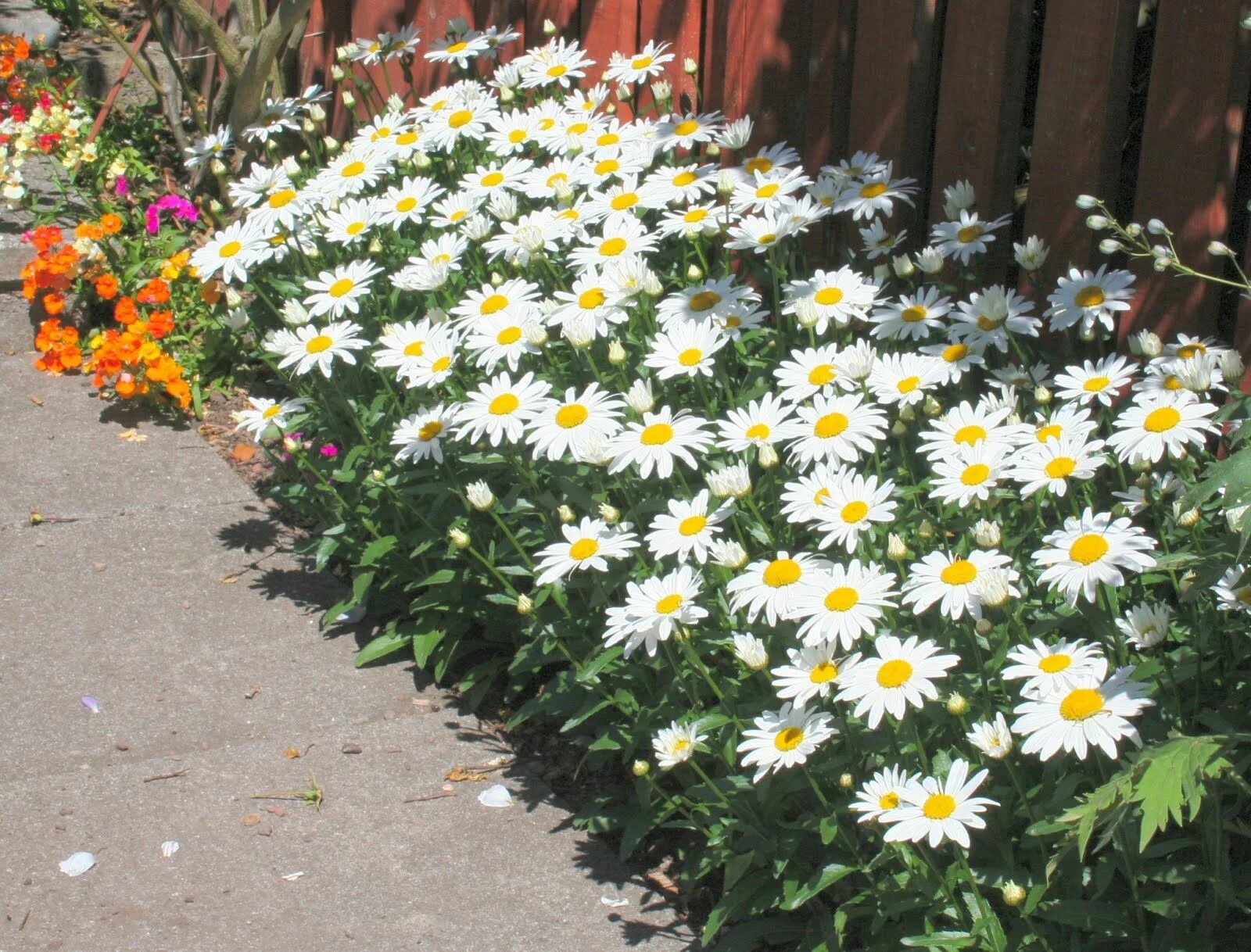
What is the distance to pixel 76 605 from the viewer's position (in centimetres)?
416

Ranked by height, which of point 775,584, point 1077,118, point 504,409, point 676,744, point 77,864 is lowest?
point 77,864

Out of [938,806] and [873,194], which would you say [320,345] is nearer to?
[873,194]

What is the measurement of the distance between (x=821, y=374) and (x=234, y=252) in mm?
1907

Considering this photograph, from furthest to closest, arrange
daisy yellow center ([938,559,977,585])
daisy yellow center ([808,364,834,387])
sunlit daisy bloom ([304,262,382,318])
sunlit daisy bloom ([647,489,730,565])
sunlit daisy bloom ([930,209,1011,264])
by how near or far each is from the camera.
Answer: sunlit daisy bloom ([304,262,382,318]) < sunlit daisy bloom ([930,209,1011,264]) < daisy yellow center ([808,364,834,387]) < sunlit daisy bloom ([647,489,730,565]) < daisy yellow center ([938,559,977,585])

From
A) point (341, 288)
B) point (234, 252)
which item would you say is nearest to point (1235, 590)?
point (341, 288)

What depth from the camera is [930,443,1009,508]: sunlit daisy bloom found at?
2.50 meters

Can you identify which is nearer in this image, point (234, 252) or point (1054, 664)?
point (1054, 664)

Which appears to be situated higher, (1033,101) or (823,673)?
(1033,101)

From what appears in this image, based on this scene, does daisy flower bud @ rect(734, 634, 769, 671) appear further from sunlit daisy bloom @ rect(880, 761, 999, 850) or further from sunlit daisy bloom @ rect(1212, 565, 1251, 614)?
sunlit daisy bloom @ rect(1212, 565, 1251, 614)

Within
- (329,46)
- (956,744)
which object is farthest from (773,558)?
(329,46)

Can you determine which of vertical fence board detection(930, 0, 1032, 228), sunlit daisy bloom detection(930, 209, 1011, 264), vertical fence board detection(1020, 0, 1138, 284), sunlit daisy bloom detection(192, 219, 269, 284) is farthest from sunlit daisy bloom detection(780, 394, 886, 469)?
sunlit daisy bloom detection(192, 219, 269, 284)

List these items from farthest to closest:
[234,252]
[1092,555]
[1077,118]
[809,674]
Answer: [234,252] → [1077,118] → [809,674] → [1092,555]

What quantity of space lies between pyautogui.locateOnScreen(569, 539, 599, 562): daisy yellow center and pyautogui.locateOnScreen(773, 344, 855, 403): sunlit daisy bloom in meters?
0.51

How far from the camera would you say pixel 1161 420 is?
99.4 inches
